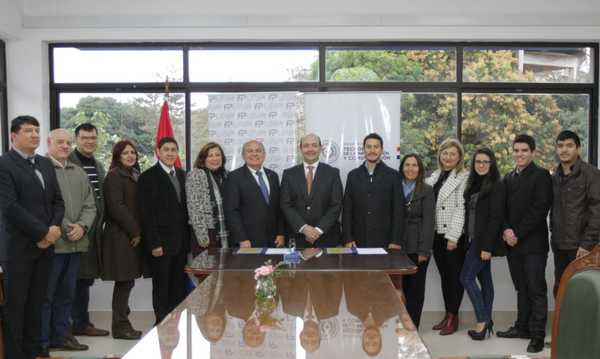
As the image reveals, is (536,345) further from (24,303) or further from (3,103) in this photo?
(3,103)

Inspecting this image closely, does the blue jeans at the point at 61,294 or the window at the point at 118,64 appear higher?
the window at the point at 118,64

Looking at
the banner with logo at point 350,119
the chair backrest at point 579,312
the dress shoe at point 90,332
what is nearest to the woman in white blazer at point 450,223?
the banner with logo at point 350,119

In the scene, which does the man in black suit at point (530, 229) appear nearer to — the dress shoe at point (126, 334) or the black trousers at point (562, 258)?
the black trousers at point (562, 258)

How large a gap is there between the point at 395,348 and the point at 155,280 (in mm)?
3221

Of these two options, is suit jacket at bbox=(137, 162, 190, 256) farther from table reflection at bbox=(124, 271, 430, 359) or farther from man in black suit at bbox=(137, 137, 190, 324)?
table reflection at bbox=(124, 271, 430, 359)

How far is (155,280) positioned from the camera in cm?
473

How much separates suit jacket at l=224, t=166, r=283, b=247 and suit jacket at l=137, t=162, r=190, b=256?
1.40 feet

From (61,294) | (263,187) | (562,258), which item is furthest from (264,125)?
(562,258)

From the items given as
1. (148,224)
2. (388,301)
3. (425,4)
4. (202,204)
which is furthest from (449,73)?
(388,301)

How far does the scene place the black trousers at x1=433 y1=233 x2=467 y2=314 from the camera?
4.98 m

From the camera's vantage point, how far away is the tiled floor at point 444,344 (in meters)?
4.44

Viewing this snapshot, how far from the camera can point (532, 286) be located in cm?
456

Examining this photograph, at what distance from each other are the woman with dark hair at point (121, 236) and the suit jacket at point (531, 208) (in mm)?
3123

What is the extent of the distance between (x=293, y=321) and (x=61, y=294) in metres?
2.99
